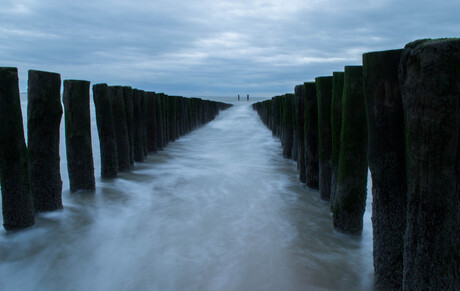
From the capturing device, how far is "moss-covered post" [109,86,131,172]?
17.9 feet

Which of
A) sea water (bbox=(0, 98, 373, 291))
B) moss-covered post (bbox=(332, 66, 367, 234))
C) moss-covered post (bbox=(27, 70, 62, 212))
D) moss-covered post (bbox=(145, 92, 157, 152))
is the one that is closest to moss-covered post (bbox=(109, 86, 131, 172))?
sea water (bbox=(0, 98, 373, 291))

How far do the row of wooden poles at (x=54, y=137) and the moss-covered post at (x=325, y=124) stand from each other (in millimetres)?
2764

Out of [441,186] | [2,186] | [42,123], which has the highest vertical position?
[42,123]

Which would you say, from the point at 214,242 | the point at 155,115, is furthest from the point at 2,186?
the point at 155,115

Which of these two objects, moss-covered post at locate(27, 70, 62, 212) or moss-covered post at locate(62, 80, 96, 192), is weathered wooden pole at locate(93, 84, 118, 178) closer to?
moss-covered post at locate(62, 80, 96, 192)

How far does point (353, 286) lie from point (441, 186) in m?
0.98

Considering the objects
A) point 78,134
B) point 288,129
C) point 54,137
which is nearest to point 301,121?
point 288,129

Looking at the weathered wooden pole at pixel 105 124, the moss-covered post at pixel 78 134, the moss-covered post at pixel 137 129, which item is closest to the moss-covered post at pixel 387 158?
the moss-covered post at pixel 78 134

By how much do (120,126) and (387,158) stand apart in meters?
4.36

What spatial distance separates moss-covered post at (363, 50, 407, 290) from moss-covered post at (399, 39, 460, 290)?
9.1 inches

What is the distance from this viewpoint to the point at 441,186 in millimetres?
1656

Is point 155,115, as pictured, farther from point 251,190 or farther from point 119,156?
point 251,190

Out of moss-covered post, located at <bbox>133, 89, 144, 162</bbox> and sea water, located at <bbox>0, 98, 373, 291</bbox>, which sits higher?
moss-covered post, located at <bbox>133, 89, 144, 162</bbox>

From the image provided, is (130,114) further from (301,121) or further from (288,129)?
(288,129)
